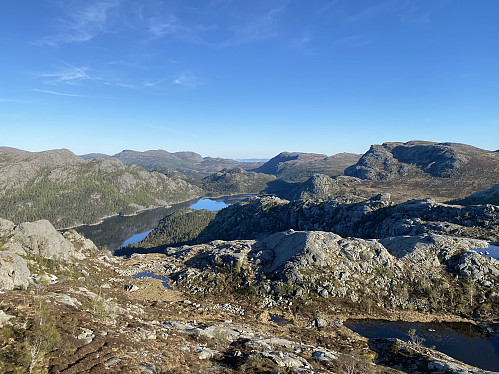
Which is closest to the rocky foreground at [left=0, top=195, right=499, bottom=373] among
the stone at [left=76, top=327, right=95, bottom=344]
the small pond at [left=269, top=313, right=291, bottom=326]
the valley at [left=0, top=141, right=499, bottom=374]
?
the stone at [left=76, top=327, right=95, bottom=344]

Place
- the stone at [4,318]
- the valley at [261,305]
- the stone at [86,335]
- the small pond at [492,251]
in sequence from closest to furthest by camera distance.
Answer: the stone at [4,318] → the stone at [86,335] → the valley at [261,305] → the small pond at [492,251]

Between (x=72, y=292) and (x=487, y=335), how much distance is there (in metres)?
82.8

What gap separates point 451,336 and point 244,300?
1847 inches

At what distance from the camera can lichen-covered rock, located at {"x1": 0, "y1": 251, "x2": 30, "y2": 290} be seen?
39.5 meters

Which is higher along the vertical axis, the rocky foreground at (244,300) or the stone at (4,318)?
the stone at (4,318)

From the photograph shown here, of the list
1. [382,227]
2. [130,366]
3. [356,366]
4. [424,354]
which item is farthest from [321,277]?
[382,227]

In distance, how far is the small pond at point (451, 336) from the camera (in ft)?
154

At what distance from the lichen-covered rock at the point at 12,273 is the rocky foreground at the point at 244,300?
0.92ft

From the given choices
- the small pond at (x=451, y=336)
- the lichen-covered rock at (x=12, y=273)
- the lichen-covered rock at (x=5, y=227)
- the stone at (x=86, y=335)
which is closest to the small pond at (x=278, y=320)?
the small pond at (x=451, y=336)

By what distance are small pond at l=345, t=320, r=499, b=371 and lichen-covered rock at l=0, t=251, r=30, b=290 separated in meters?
64.5

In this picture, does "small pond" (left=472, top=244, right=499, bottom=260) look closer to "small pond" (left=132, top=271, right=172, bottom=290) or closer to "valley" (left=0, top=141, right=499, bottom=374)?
"valley" (left=0, top=141, right=499, bottom=374)

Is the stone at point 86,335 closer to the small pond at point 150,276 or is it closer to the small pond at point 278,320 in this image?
the small pond at point 278,320

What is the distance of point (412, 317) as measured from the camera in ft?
197

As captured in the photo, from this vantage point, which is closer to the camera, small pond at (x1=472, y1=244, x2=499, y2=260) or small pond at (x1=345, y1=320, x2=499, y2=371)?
small pond at (x1=345, y1=320, x2=499, y2=371)
